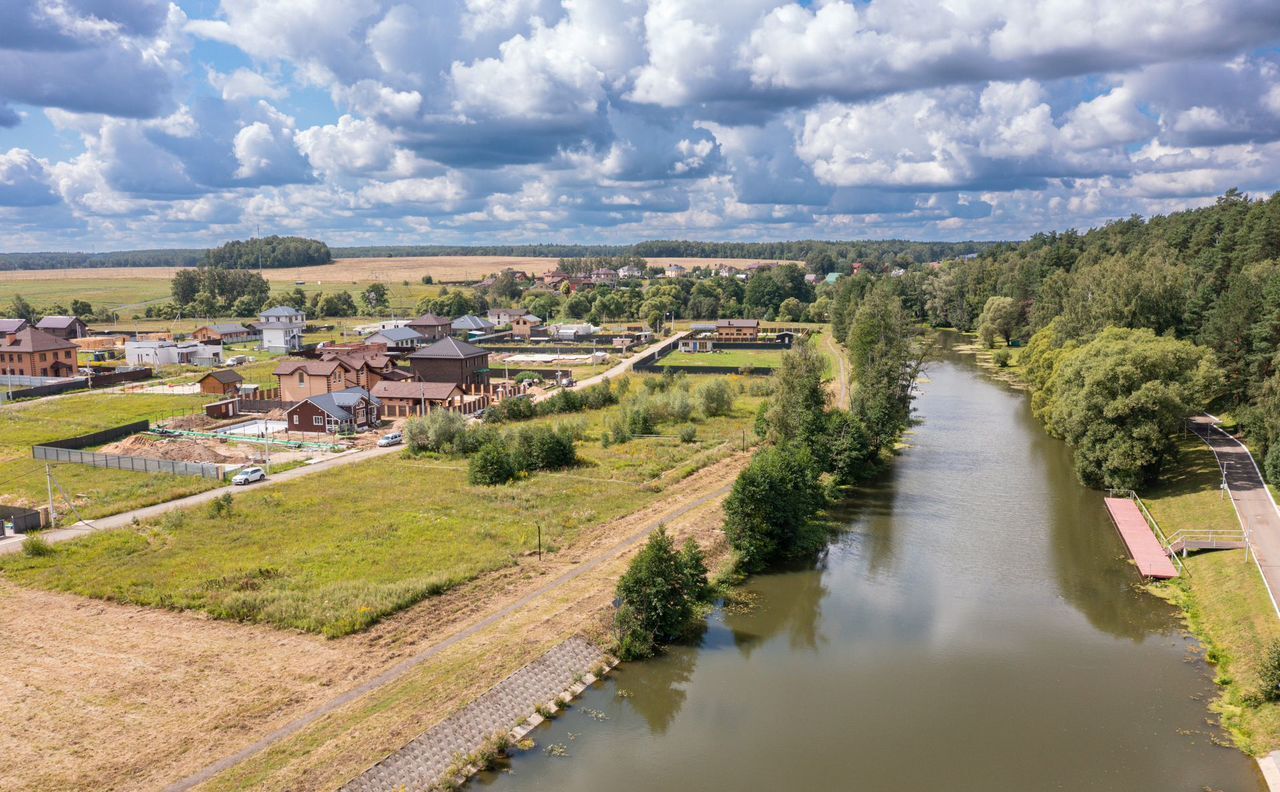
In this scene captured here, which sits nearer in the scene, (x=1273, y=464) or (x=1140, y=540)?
(x=1140, y=540)

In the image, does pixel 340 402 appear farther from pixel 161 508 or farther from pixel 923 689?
pixel 923 689

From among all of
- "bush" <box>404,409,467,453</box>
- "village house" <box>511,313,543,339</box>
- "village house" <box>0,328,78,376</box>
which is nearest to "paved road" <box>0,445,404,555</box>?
"bush" <box>404,409,467,453</box>

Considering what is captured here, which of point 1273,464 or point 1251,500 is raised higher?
point 1273,464

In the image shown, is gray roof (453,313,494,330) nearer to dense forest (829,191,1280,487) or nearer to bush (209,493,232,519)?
dense forest (829,191,1280,487)

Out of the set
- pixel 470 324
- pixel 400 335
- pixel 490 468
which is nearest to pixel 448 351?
pixel 400 335

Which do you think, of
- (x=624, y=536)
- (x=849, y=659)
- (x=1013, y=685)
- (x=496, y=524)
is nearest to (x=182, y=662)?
(x=496, y=524)

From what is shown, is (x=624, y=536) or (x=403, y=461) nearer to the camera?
(x=624, y=536)

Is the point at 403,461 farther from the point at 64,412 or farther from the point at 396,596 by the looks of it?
the point at 64,412
